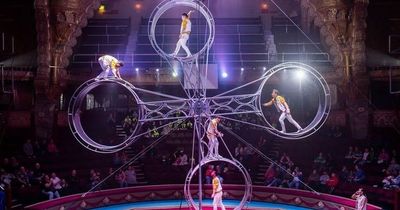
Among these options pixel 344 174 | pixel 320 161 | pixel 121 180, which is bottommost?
pixel 121 180

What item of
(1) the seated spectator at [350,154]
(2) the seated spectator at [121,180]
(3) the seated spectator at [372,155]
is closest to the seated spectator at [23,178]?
(2) the seated spectator at [121,180]

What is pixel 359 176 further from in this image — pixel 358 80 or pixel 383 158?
pixel 358 80

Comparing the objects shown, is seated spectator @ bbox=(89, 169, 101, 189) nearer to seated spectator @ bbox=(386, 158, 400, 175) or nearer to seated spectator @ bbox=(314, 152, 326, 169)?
seated spectator @ bbox=(314, 152, 326, 169)

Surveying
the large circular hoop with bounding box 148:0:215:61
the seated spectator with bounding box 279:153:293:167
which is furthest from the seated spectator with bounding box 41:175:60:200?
the seated spectator with bounding box 279:153:293:167

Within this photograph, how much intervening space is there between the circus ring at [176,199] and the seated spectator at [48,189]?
1.22ft

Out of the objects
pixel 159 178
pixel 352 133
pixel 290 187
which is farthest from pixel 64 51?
pixel 352 133

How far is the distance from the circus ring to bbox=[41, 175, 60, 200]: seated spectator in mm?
370

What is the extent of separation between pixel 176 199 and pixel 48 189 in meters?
5.00

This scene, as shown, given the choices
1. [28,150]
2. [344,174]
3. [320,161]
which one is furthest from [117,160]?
[344,174]

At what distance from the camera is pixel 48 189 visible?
1675cm

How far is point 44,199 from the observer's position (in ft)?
54.3

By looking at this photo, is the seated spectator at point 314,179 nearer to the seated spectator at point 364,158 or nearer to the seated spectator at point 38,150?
the seated spectator at point 364,158

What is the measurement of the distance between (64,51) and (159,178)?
283 inches

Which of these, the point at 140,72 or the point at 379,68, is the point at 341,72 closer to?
the point at 379,68
